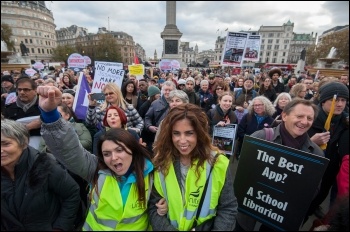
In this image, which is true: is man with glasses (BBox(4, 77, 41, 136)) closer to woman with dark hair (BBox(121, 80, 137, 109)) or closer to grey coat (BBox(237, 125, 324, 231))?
woman with dark hair (BBox(121, 80, 137, 109))

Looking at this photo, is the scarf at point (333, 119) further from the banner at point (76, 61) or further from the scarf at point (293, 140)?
the banner at point (76, 61)

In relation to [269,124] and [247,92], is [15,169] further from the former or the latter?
[247,92]

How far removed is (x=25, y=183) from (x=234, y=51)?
21.4ft

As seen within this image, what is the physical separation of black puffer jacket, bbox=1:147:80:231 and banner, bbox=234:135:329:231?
1.67 meters

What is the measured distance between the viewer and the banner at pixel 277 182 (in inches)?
67.2

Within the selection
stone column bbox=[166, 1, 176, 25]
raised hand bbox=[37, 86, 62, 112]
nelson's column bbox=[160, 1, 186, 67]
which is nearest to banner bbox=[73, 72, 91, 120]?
raised hand bbox=[37, 86, 62, 112]

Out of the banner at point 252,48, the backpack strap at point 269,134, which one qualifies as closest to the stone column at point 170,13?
the banner at point 252,48

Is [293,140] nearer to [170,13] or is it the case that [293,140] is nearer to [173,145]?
[173,145]

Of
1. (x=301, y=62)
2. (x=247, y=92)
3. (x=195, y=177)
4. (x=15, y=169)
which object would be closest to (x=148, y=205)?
(x=195, y=177)

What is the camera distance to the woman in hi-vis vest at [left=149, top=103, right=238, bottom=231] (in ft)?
4.97

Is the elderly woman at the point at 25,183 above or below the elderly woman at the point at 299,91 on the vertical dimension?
below

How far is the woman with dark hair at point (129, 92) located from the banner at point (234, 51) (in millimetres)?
3173

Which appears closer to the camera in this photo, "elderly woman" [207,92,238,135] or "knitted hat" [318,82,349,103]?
"knitted hat" [318,82,349,103]

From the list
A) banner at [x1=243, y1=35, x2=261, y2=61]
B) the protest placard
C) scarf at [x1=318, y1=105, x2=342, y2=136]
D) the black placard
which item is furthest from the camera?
the black placard
